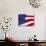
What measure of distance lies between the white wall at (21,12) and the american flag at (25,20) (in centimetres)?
12

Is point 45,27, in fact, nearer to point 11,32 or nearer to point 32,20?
point 32,20

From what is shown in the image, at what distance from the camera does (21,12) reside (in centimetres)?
569

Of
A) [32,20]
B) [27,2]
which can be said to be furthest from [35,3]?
[32,20]

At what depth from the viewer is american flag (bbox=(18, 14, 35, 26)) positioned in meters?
5.68

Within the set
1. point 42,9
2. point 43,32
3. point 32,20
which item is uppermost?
point 42,9

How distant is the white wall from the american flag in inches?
4.6

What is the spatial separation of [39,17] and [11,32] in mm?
1228

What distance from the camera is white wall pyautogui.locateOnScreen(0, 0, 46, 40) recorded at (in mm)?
5641

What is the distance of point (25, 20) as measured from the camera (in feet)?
18.7

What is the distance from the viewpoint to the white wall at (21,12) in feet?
18.5

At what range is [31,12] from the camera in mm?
5707

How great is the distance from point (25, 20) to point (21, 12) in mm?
345

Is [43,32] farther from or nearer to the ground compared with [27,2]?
nearer to the ground

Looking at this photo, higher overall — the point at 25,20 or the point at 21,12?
the point at 21,12
